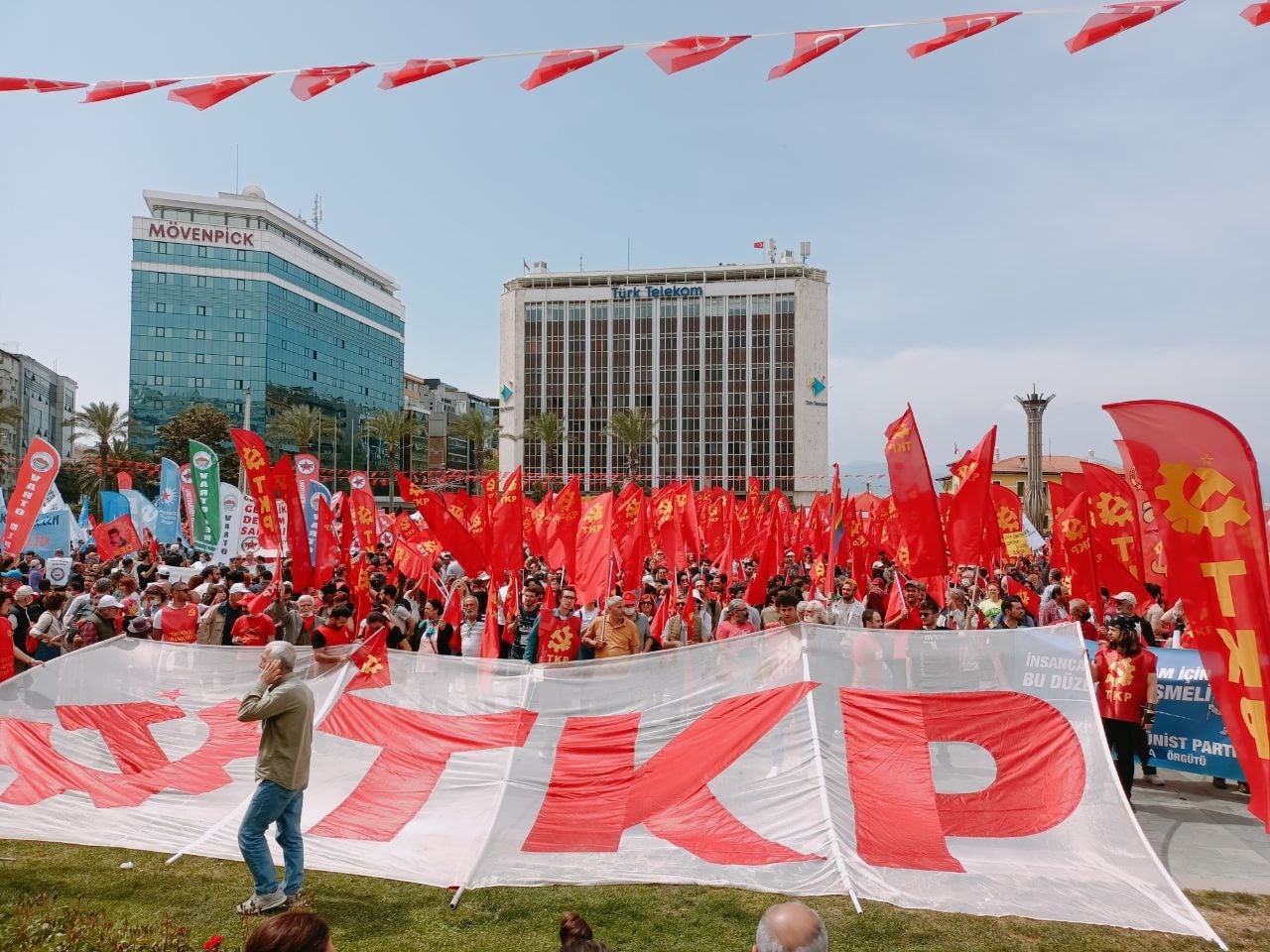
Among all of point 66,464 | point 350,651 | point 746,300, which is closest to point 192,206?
point 66,464

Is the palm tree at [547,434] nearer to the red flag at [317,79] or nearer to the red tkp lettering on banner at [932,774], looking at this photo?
the red flag at [317,79]

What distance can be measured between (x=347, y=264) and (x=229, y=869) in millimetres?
111389

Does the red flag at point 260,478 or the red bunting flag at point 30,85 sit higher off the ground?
the red bunting flag at point 30,85

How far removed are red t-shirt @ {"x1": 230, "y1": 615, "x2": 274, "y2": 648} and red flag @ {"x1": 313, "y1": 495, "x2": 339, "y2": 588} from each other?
13.0 feet

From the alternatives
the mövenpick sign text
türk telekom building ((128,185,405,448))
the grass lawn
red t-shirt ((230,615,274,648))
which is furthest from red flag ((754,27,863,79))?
the mövenpick sign text

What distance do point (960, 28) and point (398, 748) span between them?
22.9 feet

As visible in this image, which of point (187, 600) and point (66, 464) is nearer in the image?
point (187, 600)

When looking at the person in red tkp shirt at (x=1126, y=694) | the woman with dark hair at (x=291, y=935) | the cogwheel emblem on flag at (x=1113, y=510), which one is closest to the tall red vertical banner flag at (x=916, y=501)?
the person in red tkp shirt at (x=1126, y=694)

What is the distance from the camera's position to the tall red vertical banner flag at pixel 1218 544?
435cm

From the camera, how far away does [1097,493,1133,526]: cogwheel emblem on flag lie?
12.7 metres

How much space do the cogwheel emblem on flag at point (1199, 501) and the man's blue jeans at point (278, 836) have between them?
533 centimetres

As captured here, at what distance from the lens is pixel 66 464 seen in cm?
6788

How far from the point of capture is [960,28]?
22.0 feet

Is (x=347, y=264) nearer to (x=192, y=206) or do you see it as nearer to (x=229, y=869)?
(x=192, y=206)
